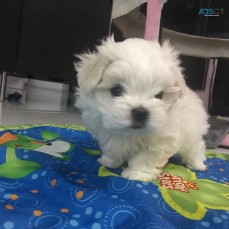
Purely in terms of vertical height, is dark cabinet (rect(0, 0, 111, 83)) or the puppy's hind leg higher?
dark cabinet (rect(0, 0, 111, 83))

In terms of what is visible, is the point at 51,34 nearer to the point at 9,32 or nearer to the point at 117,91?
the point at 9,32

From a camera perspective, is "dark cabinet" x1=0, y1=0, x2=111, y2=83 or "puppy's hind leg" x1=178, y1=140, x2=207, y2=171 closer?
"puppy's hind leg" x1=178, y1=140, x2=207, y2=171

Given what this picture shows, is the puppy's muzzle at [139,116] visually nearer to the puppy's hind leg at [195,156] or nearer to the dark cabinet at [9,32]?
the puppy's hind leg at [195,156]

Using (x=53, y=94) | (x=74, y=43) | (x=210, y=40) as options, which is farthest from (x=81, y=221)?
(x=53, y=94)

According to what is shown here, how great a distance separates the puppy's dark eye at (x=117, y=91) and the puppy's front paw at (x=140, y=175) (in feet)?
1.03

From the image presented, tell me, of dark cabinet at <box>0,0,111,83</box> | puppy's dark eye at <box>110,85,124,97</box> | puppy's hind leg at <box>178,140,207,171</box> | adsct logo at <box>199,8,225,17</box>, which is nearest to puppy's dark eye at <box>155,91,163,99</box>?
puppy's dark eye at <box>110,85,124,97</box>

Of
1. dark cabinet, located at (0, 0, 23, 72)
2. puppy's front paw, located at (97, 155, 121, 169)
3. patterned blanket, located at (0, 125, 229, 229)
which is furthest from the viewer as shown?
dark cabinet, located at (0, 0, 23, 72)

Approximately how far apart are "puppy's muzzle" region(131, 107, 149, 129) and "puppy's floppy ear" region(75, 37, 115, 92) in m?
0.18

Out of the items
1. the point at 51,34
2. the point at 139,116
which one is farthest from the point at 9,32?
the point at 139,116

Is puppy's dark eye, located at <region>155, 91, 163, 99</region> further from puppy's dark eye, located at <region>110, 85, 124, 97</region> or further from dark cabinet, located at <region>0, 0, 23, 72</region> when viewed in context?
dark cabinet, located at <region>0, 0, 23, 72</region>

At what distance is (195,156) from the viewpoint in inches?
63.7

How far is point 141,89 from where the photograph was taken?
45.8 inches

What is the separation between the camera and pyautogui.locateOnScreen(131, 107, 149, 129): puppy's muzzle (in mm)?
1116

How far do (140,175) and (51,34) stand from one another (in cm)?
223
